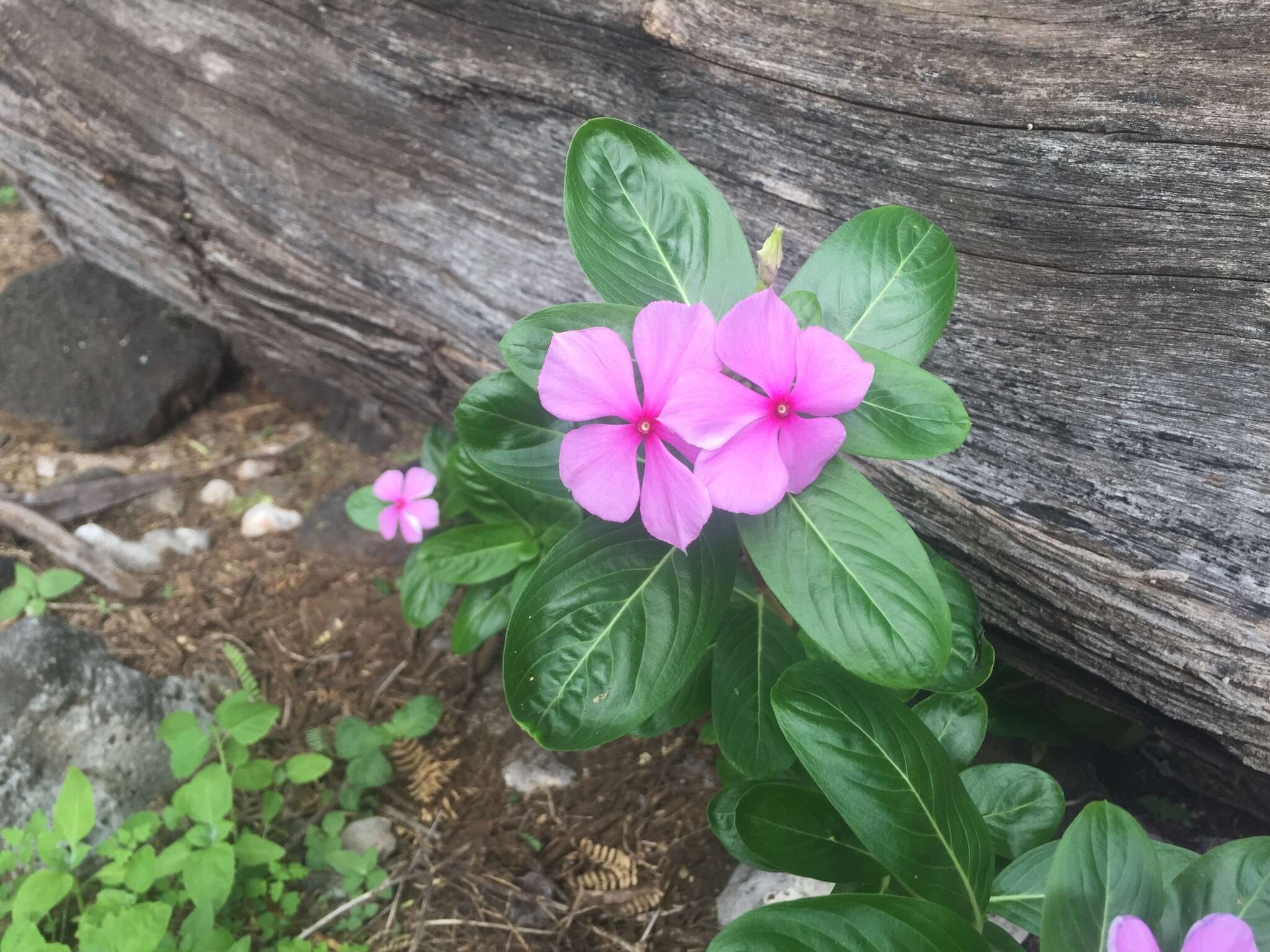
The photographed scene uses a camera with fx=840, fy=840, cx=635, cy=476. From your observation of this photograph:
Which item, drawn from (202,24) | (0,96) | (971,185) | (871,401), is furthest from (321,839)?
(0,96)

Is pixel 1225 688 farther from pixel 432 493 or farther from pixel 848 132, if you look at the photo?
pixel 432 493

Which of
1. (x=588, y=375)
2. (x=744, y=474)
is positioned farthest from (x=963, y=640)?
(x=588, y=375)

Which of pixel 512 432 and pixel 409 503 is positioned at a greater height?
pixel 512 432

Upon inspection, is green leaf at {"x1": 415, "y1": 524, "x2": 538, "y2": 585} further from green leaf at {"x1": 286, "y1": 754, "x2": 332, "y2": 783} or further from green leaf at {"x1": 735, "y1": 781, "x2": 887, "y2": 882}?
green leaf at {"x1": 735, "y1": 781, "x2": 887, "y2": 882}

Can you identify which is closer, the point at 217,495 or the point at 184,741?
the point at 184,741

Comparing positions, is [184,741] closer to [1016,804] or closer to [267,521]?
[267,521]

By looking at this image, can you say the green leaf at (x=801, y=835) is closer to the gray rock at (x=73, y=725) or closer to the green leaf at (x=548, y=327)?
the green leaf at (x=548, y=327)

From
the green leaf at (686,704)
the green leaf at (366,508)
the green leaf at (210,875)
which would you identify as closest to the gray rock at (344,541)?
the green leaf at (366,508)
